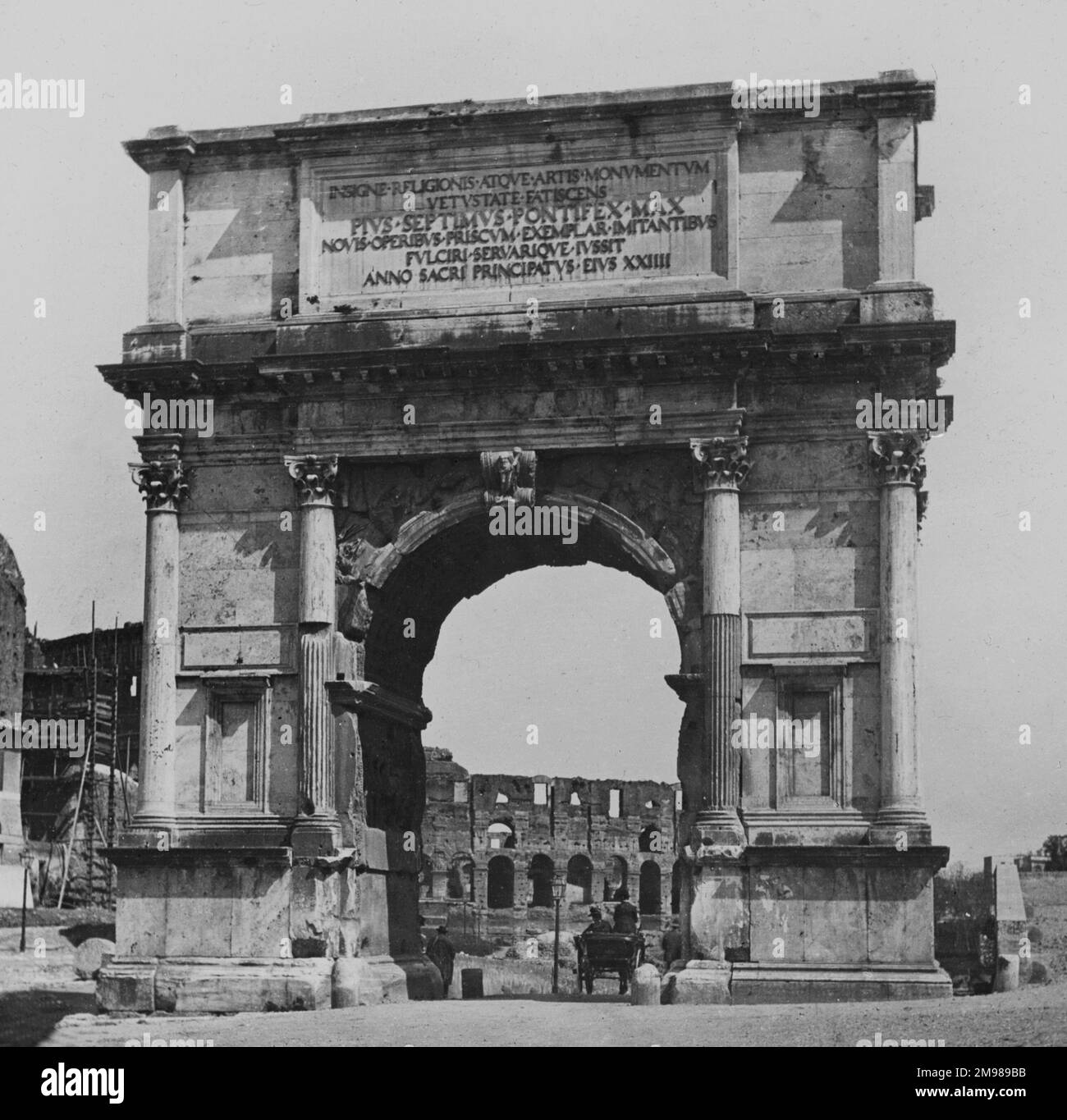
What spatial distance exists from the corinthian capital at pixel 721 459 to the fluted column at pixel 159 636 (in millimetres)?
6443

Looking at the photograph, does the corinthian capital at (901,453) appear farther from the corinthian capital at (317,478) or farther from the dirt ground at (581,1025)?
the corinthian capital at (317,478)

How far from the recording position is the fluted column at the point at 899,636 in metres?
24.5

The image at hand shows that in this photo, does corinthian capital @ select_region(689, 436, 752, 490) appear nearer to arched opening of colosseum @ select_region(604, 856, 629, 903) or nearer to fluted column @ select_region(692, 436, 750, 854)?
fluted column @ select_region(692, 436, 750, 854)

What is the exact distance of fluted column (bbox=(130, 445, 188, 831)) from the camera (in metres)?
26.3

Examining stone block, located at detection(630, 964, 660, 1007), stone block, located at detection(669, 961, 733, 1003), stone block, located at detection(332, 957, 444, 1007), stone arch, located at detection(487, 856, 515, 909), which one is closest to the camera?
stone block, located at detection(669, 961, 733, 1003)

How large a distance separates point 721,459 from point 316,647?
531 cm

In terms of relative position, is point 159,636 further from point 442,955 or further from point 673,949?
point 442,955

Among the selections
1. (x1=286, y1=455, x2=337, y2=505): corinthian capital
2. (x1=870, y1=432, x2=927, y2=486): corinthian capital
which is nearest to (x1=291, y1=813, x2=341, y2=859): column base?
(x1=286, y1=455, x2=337, y2=505): corinthian capital

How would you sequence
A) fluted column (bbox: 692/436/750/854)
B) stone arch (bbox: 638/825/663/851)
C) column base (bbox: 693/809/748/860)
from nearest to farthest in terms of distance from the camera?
column base (bbox: 693/809/748/860) → fluted column (bbox: 692/436/750/854) → stone arch (bbox: 638/825/663/851)

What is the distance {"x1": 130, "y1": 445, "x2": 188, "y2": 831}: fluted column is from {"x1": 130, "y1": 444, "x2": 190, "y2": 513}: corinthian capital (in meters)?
0.01

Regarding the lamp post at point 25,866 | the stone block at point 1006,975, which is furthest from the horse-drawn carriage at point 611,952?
the lamp post at point 25,866

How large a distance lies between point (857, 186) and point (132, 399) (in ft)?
30.3
